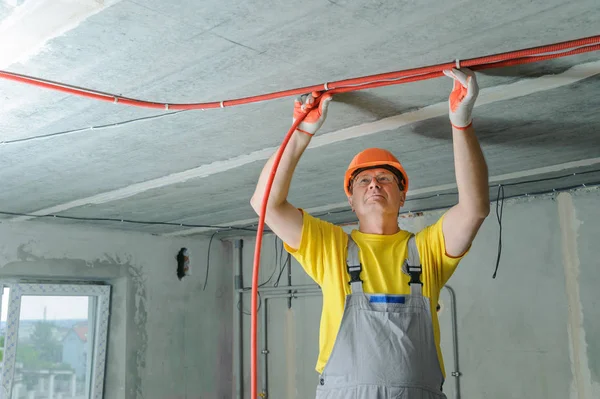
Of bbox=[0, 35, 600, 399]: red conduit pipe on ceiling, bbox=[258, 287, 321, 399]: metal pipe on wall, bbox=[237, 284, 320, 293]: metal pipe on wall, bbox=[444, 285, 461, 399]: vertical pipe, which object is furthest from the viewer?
bbox=[258, 287, 321, 399]: metal pipe on wall

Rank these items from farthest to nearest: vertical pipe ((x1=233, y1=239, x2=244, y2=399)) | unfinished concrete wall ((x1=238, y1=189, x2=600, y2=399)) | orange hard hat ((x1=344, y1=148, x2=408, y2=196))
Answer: vertical pipe ((x1=233, y1=239, x2=244, y2=399)), unfinished concrete wall ((x1=238, y1=189, x2=600, y2=399)), orange hard hat ((x1=344, y1=148, x2=408, y2=196))

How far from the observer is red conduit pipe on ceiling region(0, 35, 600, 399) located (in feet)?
5.18

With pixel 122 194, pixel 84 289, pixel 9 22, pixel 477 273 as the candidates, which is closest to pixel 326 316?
pixel 9 22

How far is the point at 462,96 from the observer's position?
1638 mm

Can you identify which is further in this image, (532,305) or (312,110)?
(532,305)

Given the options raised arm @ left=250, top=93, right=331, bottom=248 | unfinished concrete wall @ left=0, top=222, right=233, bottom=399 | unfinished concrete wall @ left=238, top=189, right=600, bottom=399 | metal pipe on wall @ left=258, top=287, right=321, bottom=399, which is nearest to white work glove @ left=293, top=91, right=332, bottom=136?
raised arm @ left=250, top=93, right=331, bottom=248

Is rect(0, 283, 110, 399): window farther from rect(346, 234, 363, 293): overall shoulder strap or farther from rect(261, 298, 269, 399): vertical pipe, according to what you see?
rect(346, 234, 363, 293): overall shoulder strap

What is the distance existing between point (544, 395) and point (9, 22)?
3.43 m

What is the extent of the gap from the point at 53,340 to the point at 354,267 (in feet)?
10.8

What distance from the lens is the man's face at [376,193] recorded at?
6.23 ft

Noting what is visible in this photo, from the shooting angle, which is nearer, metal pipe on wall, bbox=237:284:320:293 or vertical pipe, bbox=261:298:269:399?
metal pipe on wall, bbox=237:284:320:293

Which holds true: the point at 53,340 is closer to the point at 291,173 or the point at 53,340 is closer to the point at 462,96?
the point at 291,173

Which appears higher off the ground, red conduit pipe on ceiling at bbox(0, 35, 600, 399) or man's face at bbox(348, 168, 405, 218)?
red conduit pipe on ceiling at bbox(0, 35, 600, 399)

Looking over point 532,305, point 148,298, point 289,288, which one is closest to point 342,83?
point 532,305
